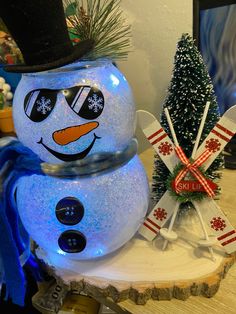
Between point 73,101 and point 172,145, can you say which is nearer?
point 73,101

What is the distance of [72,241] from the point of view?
47 cm

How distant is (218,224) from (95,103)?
27 centimetres

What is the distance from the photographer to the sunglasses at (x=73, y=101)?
42cm

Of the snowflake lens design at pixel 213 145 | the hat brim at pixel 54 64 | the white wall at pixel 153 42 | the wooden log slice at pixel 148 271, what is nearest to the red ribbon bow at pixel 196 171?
the snowflake lens design at pixel 213 145

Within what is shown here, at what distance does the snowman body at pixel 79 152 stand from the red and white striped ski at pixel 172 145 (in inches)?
1.7

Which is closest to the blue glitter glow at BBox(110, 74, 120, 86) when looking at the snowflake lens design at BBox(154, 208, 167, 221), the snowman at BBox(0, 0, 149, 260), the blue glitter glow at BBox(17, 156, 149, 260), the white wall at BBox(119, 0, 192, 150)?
the snowman at BBox(0, 0, 149, 260)

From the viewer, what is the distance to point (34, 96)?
427 millimetres

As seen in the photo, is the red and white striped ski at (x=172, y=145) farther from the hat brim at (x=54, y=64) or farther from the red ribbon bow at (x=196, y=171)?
the hat brim at (x=54, y=64)

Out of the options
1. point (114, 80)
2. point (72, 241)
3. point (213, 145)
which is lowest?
point (72, 241)

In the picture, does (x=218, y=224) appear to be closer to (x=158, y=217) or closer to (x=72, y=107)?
(x=158, y=217)

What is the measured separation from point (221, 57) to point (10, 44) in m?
A: 0.48

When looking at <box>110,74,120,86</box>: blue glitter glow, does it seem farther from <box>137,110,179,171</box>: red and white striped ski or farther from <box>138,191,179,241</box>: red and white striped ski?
<box>138,191,179,241</box>: red and white striped ski

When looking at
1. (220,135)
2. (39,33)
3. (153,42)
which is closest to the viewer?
(39,33)

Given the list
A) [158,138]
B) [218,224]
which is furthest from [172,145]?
[218,224]
